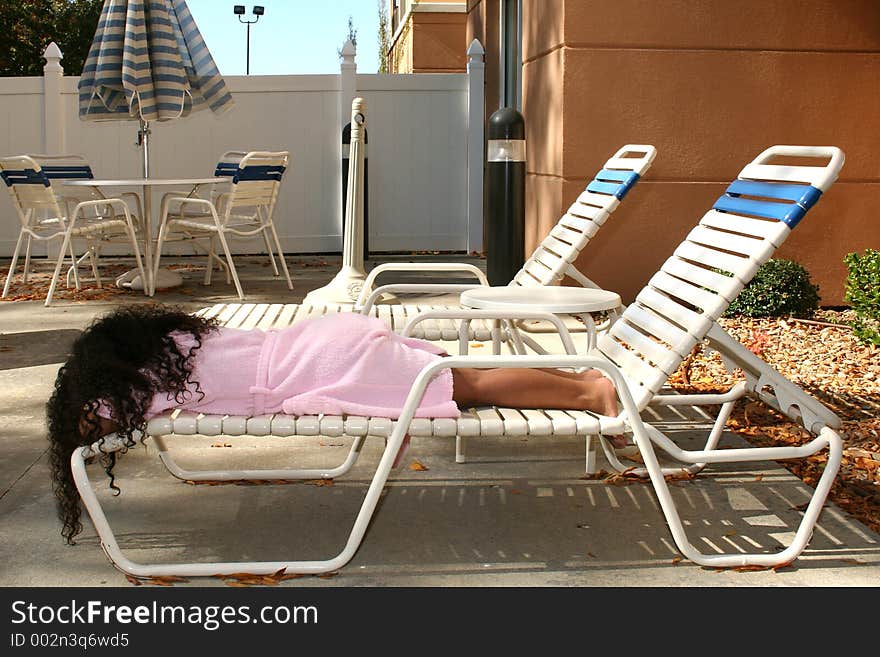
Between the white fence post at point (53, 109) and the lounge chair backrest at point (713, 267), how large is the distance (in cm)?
889

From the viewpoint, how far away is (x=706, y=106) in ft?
25.7

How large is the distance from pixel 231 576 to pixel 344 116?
9.01 metres

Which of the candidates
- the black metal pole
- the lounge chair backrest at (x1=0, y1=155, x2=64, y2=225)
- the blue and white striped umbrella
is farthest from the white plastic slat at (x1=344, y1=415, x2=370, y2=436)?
the blue and white striped umbrella

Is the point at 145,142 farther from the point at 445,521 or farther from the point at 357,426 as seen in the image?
the point at 357,426

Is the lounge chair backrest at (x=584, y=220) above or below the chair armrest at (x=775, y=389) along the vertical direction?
above

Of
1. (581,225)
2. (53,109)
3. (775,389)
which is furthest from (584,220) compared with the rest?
(53,109)

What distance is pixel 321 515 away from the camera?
3.52 m

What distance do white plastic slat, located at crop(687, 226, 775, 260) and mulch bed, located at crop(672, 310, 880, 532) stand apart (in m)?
0.93

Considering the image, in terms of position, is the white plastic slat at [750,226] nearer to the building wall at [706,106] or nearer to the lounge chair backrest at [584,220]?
the lounge chair backrest at [584,220]

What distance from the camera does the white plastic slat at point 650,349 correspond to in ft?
10.8

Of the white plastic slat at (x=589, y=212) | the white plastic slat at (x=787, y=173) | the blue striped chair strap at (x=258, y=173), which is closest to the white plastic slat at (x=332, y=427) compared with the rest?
the white plastic slat at (x=787, y=173)
